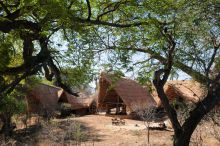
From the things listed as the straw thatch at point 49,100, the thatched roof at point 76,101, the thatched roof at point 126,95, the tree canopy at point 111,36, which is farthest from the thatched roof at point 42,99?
the tree canopy at point 111,36

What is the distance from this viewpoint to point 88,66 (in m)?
9.06

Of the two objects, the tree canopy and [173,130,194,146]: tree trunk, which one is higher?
the tree canopy

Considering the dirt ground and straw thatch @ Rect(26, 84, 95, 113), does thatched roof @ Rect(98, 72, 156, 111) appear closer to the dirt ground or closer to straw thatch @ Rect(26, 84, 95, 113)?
straw thatch @ Rect(26, 84, 95, 113)

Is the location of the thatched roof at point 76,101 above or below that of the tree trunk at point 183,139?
above

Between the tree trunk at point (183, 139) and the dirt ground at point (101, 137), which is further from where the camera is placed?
the dirt ground at point (101, 137)

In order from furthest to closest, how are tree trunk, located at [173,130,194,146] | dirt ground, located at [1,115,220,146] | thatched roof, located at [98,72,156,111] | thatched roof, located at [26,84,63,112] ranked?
thatched roof, located at [26,84,63,112]
thatched roof, located at [98,72,156,111]
dirt ground, located at [1,115,220,146]
tree trunk, located at [173,130,194,146]

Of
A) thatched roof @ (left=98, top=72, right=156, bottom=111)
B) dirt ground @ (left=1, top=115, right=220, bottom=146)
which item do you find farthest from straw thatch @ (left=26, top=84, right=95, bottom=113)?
dirt ground @ (left=1, top=115, right=220, bottom=146)

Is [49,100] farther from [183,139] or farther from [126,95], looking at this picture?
[183,139]

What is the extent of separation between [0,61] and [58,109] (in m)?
23.7

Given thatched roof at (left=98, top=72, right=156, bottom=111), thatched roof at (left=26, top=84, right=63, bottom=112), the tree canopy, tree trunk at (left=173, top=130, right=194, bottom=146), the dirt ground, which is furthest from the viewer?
thatched roof at (left=26, top=84, right=63, bottom=112)

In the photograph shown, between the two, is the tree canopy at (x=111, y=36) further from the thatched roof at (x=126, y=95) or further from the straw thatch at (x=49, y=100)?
the straw thatch at (x=49, y=100)

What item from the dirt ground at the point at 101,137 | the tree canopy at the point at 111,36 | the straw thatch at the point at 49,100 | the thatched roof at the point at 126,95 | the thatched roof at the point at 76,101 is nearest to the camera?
the tree canopy at the point at 111,36

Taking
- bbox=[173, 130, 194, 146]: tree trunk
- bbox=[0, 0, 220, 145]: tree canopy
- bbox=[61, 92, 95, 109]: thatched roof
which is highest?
bbox=[61, 92, 95, 109]: thatched roof

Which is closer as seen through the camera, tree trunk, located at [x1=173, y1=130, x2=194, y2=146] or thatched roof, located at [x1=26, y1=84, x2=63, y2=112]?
tree trunk, located at [x1=173, y1=130, x2=194, y2=146]
